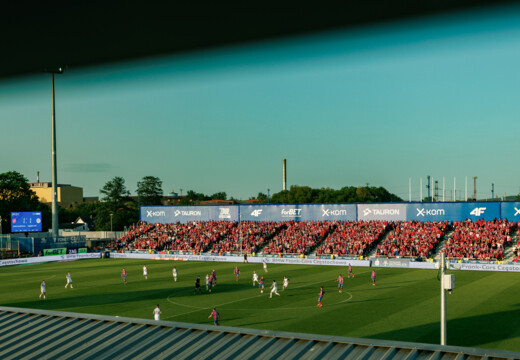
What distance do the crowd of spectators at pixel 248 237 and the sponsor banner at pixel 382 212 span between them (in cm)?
1190

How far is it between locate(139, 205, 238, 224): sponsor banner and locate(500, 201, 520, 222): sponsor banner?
37.0 meters

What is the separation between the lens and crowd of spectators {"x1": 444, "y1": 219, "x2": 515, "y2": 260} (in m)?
51.7

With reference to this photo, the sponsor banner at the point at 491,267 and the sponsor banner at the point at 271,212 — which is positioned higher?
the sponsor banner at the point at 271,212

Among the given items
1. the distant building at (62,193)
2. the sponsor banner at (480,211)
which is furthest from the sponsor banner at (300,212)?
the distant building at (62,193)

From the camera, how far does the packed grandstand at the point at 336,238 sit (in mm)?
54469

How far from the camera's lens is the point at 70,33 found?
336cm

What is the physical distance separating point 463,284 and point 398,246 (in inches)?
707

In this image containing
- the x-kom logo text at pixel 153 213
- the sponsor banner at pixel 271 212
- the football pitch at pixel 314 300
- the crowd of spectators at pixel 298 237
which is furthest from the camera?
the x-kom logo text at pixel 153 213

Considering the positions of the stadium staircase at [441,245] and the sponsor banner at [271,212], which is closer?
the stadium staircase at [441,245]

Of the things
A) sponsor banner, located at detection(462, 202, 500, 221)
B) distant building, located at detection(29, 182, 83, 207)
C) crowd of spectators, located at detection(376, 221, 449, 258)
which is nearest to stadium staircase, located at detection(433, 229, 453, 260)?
crowd of spectators, located at detection(376, 221, 449, 258)

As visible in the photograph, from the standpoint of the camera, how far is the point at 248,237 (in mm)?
70000

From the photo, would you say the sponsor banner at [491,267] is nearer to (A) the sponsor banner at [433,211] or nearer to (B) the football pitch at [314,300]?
(B) the football pitch at [314,300]

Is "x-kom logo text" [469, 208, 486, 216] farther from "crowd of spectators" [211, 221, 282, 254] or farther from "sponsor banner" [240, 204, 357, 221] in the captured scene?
"crowd of spectators" [211, 221, 282, 254]

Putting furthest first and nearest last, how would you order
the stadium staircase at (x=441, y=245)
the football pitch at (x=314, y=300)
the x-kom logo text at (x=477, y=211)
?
the x-kom logo text at (x=477, y=211) → the stadium staircase at (x=441, y=245) → the football pitch at (x=314, y=300)
